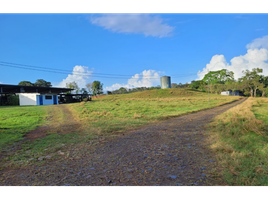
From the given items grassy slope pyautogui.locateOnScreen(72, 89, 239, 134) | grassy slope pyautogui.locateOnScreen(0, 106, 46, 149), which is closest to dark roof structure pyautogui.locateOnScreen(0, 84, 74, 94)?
grassy slope pyautogui.locateOnScreen(72, 89, 239, 134)

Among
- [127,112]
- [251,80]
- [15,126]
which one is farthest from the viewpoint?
[251,80]

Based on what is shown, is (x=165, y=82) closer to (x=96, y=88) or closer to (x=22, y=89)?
(x=96, y=88)

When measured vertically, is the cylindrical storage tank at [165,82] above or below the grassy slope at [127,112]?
above

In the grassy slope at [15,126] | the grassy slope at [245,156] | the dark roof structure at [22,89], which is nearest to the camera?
the grassy slope at [245,156]

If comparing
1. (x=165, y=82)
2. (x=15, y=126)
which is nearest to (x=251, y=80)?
(x=165, y=82)

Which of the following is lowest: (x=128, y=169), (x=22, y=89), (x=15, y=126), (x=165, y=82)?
(x=128, y=169)

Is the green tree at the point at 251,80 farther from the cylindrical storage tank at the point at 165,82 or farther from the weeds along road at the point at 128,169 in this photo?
the weeds along road at the point at 128,169

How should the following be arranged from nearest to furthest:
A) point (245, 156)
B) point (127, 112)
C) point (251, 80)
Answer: point (245, 156)
point (127, 112)
point (251, 80)

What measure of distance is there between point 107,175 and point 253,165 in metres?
3.34

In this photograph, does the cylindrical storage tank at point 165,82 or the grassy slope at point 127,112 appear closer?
the grassy slope at point 127,112

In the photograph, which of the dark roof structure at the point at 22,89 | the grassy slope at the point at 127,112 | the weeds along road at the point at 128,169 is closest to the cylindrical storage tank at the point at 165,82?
the grassy slope at the point at 127,112

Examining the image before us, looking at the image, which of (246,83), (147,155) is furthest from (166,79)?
(147,155)

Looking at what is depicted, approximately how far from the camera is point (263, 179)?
3.12m
